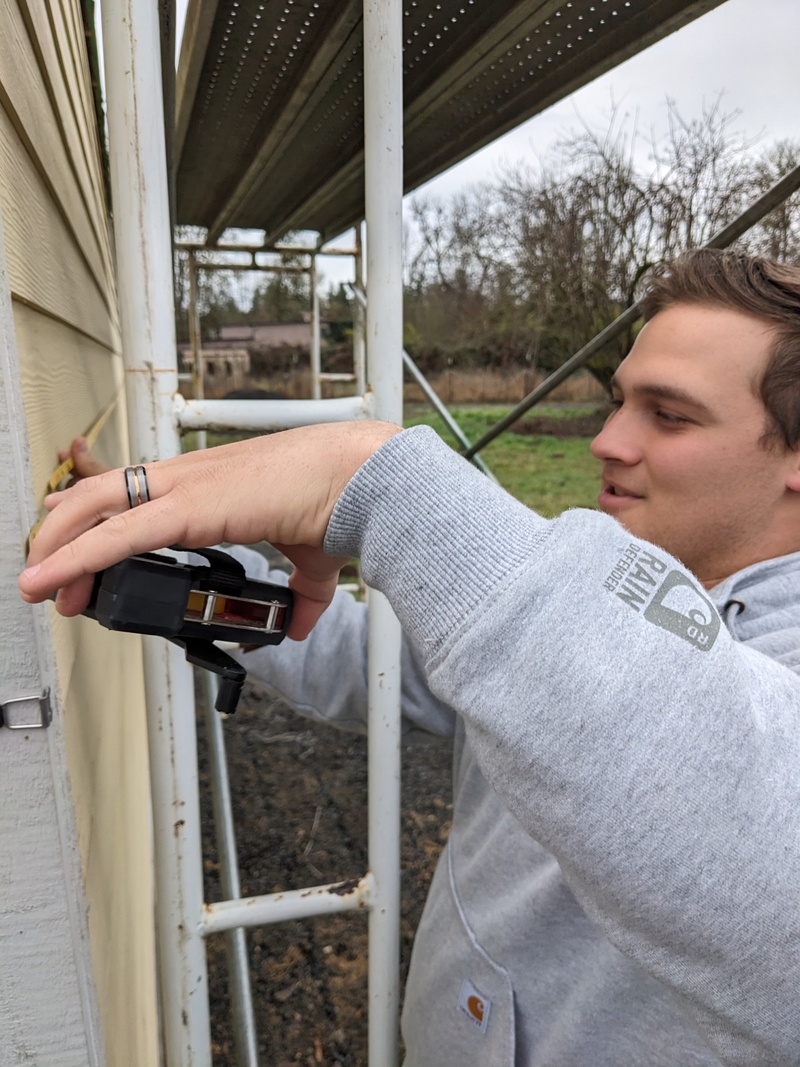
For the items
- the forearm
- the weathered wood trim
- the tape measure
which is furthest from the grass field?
the weathered wood trim

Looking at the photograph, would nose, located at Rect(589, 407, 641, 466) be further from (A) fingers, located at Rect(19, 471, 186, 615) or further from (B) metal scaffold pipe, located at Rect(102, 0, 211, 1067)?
(A) fingers, located at Rect(19, 471, 186, 615)

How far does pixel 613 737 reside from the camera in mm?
629

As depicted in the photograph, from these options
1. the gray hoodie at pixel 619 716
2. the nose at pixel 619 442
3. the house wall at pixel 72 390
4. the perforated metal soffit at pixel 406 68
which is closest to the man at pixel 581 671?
the gray hoodie at pixel 619 716

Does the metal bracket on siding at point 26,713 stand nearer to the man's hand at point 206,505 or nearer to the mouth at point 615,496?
the man's hand at point 206,505

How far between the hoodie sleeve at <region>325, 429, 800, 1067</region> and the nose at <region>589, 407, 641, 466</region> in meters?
0.69

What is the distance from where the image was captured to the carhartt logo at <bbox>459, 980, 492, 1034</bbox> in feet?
4.09

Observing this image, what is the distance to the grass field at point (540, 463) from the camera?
964 cm

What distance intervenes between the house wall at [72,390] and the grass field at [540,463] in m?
7.42

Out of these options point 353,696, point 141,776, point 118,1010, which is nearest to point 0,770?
point 118,1010

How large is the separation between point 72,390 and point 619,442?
999 millimetres

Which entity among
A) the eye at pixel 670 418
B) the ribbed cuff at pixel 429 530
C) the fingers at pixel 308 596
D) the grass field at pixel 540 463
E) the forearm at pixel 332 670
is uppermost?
the eye at pixel 670 418

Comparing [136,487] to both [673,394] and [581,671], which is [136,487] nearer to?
[581,671]

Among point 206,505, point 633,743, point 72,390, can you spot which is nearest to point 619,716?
point 633,743

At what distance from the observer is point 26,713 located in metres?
0.70
